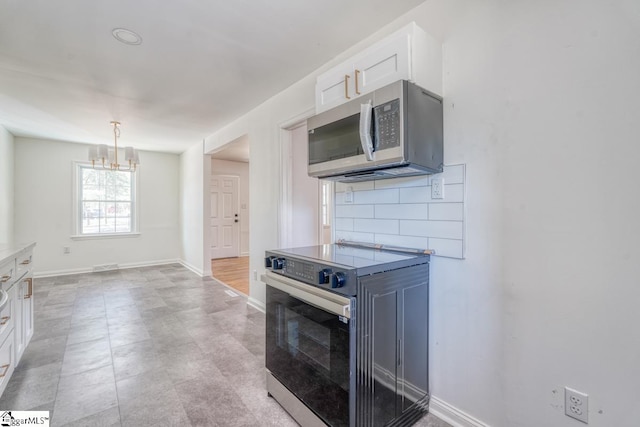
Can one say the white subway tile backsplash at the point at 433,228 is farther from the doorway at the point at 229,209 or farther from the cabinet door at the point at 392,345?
the doorway at the point at 229,209

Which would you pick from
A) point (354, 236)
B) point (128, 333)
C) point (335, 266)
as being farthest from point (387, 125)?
point (128, 333)

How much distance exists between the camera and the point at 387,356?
4.66 ft

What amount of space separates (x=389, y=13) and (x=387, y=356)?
2022 millimetres

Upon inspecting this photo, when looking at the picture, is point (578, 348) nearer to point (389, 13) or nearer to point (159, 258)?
point (389, 13)

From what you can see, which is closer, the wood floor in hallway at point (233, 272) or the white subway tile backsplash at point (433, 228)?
the white subway tile backsplash at point (433, 228)

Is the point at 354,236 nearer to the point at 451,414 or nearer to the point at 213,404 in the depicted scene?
the point at 451,414

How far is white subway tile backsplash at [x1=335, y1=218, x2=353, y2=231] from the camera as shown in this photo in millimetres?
2281

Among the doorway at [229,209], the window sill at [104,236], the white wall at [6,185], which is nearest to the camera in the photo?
the white wall at [6,185]

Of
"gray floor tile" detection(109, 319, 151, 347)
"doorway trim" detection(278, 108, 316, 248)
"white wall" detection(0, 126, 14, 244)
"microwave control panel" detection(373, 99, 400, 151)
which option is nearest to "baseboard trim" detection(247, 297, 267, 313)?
"doorway trim" detection(278, 108, 316, 248)

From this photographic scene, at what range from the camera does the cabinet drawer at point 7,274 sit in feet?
5.84

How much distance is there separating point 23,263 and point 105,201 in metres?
3.95

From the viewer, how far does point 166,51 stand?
7.55 ft

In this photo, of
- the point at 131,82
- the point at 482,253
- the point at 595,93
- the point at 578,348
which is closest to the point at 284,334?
the point at 482,253

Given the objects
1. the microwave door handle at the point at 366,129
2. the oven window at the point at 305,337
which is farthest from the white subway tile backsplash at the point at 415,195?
the oven window at the point at 305,337
